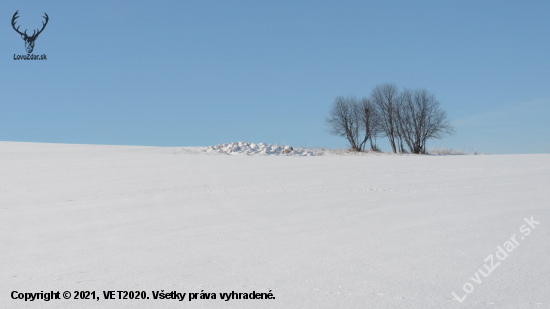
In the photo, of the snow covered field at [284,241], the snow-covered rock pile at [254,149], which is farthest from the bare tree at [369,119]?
the snow covered field at [284,241]

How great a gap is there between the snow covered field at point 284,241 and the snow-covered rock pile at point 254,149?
793cm

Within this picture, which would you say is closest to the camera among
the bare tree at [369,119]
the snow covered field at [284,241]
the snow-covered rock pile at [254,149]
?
the snow covered field at [284,241]

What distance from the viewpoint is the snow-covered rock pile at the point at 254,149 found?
13.0m

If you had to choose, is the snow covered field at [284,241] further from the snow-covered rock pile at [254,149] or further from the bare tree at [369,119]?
the bare tree at [369,119]

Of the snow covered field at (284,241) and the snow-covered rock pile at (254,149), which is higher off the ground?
the snow-covered rock pile at (254,149)

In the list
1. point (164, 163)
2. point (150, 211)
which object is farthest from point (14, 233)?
point (164, 163)

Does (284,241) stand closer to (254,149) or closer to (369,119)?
(254,149)

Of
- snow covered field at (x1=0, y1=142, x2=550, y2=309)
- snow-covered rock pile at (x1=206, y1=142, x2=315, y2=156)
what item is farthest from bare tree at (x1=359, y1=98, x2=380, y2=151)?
snow covered field at (x1=0, y1=142, x2=550, y2=309)

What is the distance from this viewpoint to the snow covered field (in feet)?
6.11

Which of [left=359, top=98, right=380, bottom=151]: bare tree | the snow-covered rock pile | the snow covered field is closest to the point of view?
the snow covered field

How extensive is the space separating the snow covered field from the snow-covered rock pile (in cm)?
793

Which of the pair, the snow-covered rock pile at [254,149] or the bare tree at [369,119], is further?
the bare tree at [369,119]

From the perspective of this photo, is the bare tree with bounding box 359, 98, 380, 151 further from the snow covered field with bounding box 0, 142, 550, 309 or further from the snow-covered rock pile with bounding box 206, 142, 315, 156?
the snow covered field with bounding box 0, 142, 550, 309

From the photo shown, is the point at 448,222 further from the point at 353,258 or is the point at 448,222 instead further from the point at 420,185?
the point at 420,185
